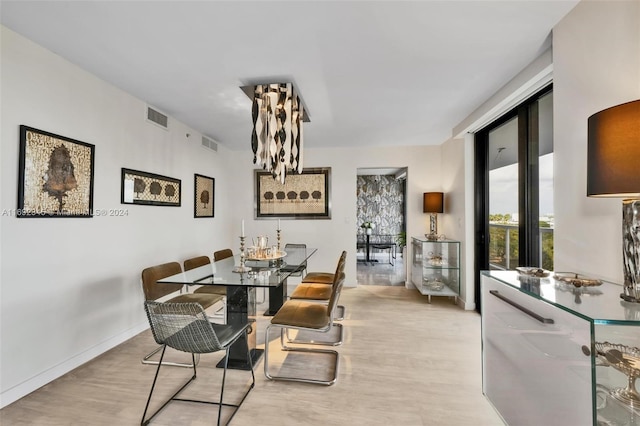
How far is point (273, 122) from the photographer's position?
2.73 m

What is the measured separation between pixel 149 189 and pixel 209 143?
61.7 inches

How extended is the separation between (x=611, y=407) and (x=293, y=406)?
163 cm

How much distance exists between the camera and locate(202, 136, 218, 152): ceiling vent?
438cm

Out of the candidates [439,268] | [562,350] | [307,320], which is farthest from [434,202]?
[562,350]

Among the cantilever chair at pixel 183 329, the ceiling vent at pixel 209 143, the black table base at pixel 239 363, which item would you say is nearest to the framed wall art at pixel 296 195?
the ceiling vent at pixel 209 143

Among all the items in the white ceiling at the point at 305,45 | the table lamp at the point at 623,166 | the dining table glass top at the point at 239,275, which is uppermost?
the white ceiling at the point at 305,45

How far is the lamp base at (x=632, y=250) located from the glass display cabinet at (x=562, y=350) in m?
0.05

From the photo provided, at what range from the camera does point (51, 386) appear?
209cm

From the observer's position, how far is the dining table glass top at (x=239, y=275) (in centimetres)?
216

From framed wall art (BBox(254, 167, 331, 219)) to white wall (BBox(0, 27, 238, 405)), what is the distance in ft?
6.41

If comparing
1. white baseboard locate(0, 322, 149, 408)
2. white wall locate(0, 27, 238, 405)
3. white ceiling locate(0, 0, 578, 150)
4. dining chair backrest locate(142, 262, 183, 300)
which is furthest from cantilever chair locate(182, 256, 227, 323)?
white ceiling locate(0, 0, 578, 150)

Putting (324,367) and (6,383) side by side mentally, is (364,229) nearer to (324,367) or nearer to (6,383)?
(324,367)

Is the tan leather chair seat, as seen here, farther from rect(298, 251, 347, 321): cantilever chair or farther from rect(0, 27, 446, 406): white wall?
rect(0, 27, 446, 406): white wall

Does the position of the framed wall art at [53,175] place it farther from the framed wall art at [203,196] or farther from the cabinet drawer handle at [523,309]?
the cabinet drawer handle at [523,309]
